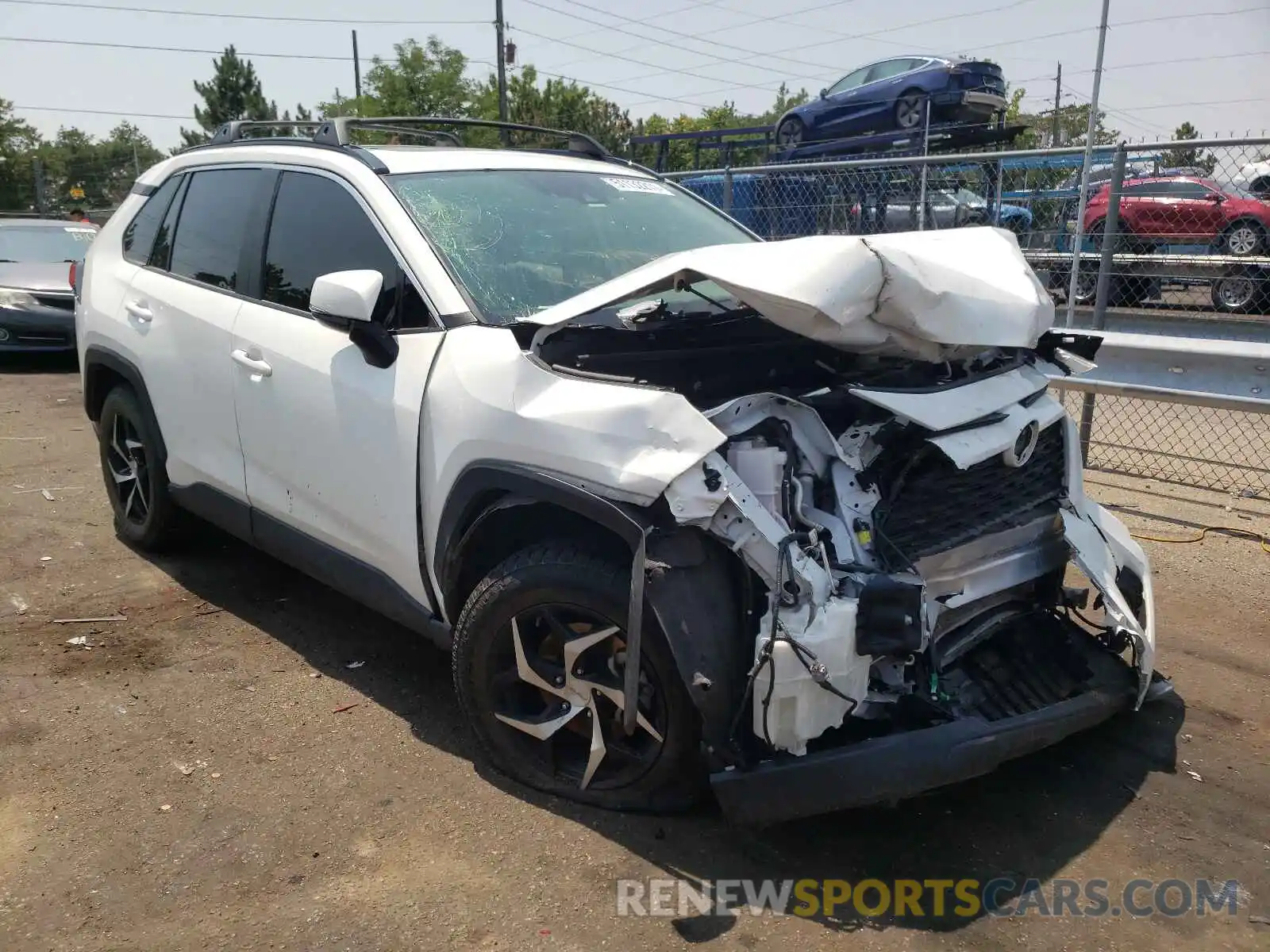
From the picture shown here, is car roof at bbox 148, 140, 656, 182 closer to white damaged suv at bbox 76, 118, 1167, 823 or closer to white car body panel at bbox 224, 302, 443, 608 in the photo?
white damaged suv at bbox 76, 118, 1167, 823

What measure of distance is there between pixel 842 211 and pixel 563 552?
6.30 m

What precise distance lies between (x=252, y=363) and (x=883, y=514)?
7.82ft

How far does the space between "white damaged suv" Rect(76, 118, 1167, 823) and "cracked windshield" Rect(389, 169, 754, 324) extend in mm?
14

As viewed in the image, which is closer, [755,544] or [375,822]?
[755,544]

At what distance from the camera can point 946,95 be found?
49.1 ft

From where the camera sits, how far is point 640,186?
13.9ft

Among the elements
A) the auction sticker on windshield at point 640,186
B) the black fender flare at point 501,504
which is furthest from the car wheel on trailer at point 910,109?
the black fender flare at point 501,504

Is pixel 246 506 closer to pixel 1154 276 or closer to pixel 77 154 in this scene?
pixel 1154 276

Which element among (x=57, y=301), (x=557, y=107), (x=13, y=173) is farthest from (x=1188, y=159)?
(x=13, y=173)

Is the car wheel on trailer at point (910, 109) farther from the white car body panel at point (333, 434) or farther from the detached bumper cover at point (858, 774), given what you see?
the detached bumper cover at point (858, 774)

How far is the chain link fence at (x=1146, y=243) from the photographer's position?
627 centimetres

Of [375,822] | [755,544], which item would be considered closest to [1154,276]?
[755,544]

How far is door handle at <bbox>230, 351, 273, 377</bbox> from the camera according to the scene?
12.1 feet

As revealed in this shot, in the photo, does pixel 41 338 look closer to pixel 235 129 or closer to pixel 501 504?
pixel 235 129
